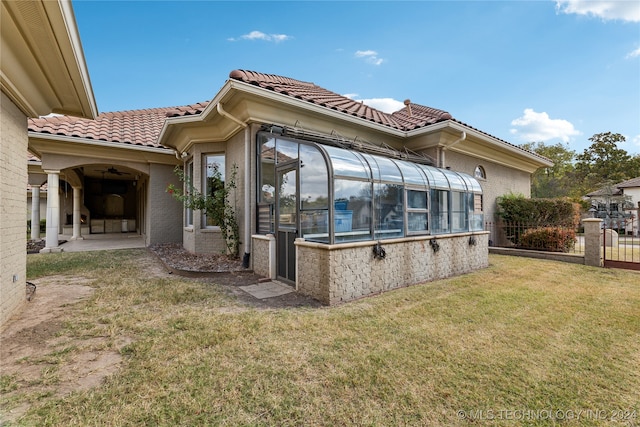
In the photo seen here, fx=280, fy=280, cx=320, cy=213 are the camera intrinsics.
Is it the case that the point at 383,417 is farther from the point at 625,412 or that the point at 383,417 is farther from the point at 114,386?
the point at 114,386

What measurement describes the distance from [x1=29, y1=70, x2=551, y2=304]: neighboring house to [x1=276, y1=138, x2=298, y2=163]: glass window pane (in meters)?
0.02

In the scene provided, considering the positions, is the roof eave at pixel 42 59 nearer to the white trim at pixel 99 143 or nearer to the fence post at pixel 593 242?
the white trim at pixel 99 143

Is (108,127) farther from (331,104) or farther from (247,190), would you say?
(331,104)

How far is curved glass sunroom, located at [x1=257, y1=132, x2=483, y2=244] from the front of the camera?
192 inches

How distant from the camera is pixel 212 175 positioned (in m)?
8.37

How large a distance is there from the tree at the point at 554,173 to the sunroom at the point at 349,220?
3377 cm

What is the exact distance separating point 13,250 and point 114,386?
10.1 feet

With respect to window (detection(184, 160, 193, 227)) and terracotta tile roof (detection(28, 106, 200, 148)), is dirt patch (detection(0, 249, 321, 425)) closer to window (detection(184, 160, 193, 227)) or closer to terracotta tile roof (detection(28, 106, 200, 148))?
window (detection(184, 160, 193, 227))

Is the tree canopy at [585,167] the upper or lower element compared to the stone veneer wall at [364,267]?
A: upper

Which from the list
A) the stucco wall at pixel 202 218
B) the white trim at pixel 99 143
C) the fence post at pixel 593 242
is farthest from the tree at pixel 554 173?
the white trim at pixel 99 143

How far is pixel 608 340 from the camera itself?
3301mm

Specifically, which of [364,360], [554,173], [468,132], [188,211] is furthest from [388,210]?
[554,173]

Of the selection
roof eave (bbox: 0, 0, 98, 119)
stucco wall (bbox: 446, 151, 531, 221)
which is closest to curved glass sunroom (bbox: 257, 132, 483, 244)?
stucco wall (bbox: 446, 151, 531, 221)

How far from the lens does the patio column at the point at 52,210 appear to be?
30.5 feet
